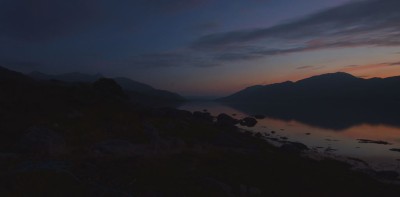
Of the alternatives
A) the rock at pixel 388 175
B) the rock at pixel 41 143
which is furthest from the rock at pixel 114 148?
the rock at pixel 388 175

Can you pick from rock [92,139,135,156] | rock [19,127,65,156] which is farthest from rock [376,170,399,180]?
rock [19,127,65,156]

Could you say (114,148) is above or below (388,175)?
above

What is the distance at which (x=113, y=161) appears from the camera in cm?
2550

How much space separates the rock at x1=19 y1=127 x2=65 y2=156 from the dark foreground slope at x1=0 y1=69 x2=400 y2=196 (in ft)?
0.22

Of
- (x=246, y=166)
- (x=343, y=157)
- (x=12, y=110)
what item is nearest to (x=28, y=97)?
(x=12, y=110)

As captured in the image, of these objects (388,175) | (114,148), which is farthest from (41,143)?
(388,175)

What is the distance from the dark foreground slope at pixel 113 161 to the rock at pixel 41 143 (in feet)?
0.22

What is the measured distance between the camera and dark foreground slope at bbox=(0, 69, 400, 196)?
753 inches

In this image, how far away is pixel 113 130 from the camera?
3684 centimetres

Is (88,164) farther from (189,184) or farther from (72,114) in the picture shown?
(72,114)

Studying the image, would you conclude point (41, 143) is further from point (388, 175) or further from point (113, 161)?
point (388, 175)

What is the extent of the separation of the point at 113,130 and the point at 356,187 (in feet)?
77.0

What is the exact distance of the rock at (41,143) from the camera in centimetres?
2530

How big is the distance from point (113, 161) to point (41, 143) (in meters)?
5.45
